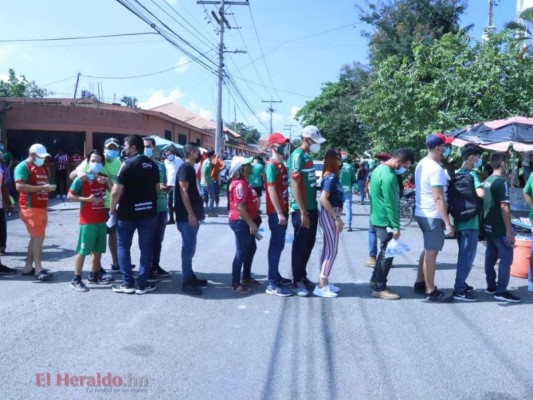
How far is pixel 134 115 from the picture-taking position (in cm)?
2509

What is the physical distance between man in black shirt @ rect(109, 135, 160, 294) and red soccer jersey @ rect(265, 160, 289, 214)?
4.40ft

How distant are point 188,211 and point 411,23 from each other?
21.3 metres

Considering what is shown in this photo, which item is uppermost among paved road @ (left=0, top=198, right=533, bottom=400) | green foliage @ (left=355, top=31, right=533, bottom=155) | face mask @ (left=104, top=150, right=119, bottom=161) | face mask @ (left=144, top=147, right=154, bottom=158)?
green foliage @ (left=355, top=31, right=533, bottom=155)

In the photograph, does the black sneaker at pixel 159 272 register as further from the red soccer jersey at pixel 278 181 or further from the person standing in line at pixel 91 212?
the red soccer jersey at pixel 278 181

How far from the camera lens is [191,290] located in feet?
19.6

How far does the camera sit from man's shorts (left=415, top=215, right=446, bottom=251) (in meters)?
5.62

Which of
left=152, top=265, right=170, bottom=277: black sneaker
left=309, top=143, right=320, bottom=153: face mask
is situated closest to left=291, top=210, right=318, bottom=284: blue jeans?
left=309, top=143, right=320, bottom=153: face mask

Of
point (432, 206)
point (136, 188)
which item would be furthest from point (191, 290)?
point (432, 206)

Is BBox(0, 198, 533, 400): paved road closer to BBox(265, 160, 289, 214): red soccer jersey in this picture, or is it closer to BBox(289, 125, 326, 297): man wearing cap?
BBox(289, 125, 326, 297): man wearing cap

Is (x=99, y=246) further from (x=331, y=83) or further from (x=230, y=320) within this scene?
(x=331, y=83)

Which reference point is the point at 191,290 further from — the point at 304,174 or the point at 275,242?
the point at 304,174

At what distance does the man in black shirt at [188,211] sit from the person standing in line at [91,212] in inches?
36.6

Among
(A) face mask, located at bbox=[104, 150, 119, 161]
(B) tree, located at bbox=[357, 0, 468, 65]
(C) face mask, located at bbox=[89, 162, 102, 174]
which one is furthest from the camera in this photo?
(B) tree, located at bbox=[357, 0, 468, 65]

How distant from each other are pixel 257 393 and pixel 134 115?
23.2 m
